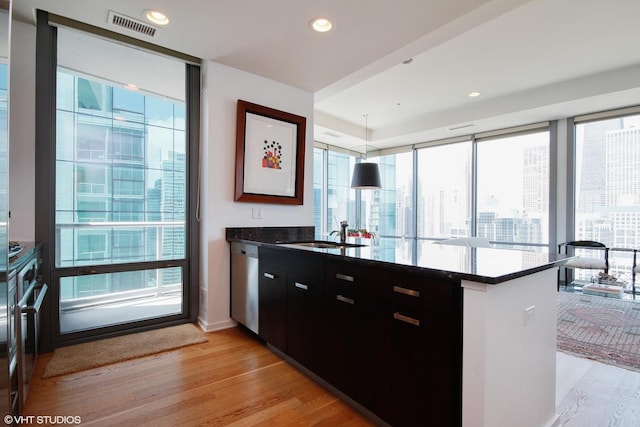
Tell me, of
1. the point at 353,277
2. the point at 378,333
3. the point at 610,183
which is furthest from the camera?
the point at 610,183

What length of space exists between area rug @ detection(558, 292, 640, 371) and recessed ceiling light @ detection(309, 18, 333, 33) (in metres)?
3.24

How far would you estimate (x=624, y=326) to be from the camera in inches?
124

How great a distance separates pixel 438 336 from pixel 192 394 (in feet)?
5.05

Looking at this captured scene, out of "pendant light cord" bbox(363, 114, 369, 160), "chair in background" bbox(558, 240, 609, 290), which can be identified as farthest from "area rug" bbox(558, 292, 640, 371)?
"pendant light cord" bbox(363, 114, 369, 160)

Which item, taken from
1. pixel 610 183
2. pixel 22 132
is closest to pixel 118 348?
pixel 22 132

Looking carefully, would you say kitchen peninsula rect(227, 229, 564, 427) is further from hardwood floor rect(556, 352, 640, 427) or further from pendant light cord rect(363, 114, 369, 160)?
pendant light cord rect(363, 114, 369, 160)

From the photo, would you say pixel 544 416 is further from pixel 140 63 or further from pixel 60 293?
pixel 140 63

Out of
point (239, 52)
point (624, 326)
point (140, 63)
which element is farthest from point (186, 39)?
point (624, 326)

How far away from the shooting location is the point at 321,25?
2.41m

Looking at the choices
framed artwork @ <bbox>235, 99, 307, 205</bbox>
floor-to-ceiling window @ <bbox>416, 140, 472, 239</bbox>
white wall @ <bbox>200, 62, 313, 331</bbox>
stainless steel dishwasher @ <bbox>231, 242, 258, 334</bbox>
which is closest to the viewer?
stainless steel dishwasher @ <bbox>231, 242, 258, 334</bbox>

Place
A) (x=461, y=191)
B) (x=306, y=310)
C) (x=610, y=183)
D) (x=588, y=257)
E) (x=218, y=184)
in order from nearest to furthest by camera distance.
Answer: (x=306, y=310) < (x=218, y=184) < (x=610, y=183) < (x=588, y=257) < (x=461, y=191)

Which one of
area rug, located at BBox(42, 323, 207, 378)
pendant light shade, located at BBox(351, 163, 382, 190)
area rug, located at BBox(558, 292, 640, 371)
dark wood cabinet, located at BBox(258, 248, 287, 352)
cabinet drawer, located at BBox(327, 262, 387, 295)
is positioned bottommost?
area rug, located at BBox(558, 292, 640, 371)

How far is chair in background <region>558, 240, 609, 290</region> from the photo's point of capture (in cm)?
435

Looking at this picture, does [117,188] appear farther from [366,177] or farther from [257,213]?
[366,177]
